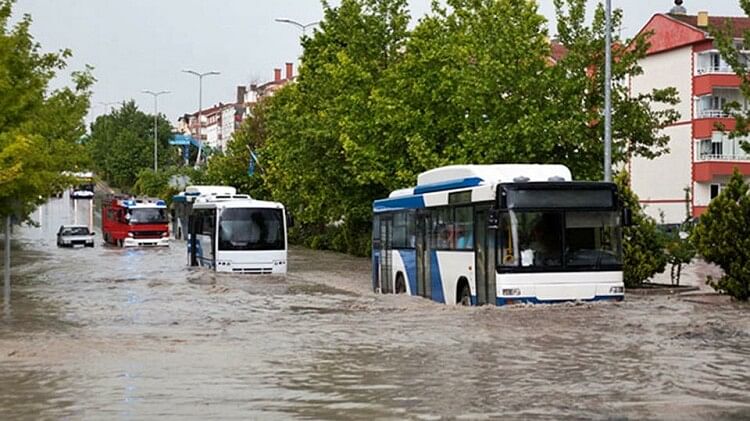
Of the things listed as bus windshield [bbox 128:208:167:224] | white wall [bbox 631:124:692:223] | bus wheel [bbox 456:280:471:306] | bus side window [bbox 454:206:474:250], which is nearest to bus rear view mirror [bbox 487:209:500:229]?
bus side window [bbox 454:206:474:250]

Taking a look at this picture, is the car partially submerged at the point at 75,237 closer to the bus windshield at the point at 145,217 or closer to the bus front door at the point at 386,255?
the bus windshield at the point at 145,217

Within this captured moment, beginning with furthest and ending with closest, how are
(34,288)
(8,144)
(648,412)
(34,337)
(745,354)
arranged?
(34,288) → (8,144) → (34,337) → (745,354) → (648,412)

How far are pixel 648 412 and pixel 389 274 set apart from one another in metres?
19.7

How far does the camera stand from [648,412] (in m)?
11.4

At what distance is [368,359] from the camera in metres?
16.2

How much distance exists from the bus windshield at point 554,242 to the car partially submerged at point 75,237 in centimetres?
5383

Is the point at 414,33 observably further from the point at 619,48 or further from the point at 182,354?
the point at 182,354

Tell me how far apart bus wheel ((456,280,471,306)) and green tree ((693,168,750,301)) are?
514cm

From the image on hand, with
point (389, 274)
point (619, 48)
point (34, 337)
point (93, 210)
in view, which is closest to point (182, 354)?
point (34, 337)

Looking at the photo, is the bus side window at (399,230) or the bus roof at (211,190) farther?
the bus roof at (211,190)

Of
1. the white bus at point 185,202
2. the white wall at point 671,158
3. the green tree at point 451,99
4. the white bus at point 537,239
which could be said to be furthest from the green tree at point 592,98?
the white wall at point 671,158

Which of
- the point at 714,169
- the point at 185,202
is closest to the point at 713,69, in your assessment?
the point at 714,169

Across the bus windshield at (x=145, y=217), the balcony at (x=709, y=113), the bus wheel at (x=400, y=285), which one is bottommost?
the bus wheel at (x=400, y=285)

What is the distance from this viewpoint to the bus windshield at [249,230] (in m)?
41.7
